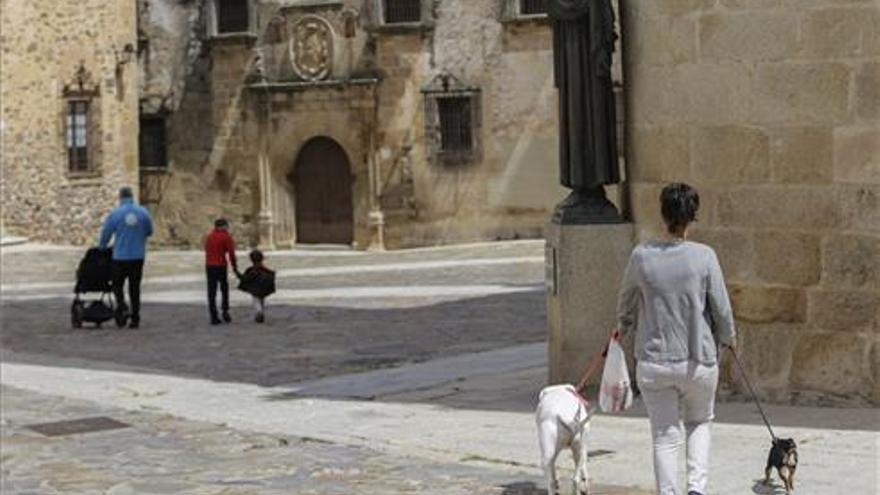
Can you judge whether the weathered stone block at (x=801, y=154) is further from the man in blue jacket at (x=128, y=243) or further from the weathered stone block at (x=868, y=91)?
the man in blue jacket at (x=128, y=243)

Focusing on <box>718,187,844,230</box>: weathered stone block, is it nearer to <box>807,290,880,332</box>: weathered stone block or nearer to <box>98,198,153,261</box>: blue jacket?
<box>807,290,880,332</box>: weathered stone block

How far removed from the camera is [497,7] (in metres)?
31.5

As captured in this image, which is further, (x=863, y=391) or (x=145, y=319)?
(x=145, y=319)

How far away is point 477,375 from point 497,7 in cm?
2068

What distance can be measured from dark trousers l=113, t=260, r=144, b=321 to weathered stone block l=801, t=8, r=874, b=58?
32.1 feet

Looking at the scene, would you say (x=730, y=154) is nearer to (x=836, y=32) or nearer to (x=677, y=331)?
(x=836, y=32)

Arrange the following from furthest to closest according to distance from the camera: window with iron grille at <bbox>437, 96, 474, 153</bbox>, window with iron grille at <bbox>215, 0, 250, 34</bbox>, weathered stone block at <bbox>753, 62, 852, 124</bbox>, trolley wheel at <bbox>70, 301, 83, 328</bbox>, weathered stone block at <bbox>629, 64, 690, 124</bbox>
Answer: window with iron grille at <bbox>215, 0, 250, 34</bbox> < window with iron grille at <bbox>437, 96, 474, 153</bbox> < trolley wheel at <bbox>70, 301, 83, 328</bbox> < weathered stone block at <bbox>629, 64, 690, 124</bbox> < weathered stone block at <bbox>753, 62, 852, 124</bbox>

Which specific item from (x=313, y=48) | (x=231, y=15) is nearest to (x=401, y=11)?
(x=313, y=48)

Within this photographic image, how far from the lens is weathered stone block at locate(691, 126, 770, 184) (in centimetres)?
923

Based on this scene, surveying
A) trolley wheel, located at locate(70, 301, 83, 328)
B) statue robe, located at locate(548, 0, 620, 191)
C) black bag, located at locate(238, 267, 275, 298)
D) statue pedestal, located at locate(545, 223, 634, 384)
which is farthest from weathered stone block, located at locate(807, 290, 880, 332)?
trolley wheel, located at locate(70, 301, 83, 328)

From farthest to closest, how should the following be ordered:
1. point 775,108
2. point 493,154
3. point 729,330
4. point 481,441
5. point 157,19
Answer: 1. point 157,19
2. point 493,154
3. point 775,108
4. point 481,441
5. point 729,330

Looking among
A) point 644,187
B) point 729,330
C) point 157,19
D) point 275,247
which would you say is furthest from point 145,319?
point 157,19

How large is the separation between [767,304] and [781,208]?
1.94ft

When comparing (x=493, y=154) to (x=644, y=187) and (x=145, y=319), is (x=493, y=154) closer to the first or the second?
(x=145, y=319)
